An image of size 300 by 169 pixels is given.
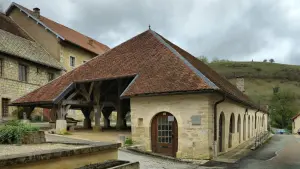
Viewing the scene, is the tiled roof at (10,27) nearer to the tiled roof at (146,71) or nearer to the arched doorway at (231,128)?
the tiled roof at (146,71)

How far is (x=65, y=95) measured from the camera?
62.5 feet

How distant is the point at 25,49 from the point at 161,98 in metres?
17.3

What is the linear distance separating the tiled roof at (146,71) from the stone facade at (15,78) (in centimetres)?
568

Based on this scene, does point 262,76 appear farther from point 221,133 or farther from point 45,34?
point 221,133

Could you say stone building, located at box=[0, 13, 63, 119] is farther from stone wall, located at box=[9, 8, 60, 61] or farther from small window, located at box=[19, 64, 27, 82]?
stone wall, located at box=[9, 8, 60, 61]

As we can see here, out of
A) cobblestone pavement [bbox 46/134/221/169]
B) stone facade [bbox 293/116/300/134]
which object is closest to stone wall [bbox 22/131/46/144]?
cobblestone pavement [bbox 46/134/221/169]

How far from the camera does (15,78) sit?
2589cm

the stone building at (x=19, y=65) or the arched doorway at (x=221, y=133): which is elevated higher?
the stone building at (x=19, y=65)

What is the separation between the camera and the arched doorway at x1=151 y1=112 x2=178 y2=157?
1502 cm

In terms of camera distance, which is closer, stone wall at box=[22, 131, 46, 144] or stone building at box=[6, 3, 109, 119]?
stone wall at box=[22, 131, 46, 144]

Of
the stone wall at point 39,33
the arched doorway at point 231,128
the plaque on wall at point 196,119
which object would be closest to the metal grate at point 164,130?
the plaque on wall at point 196,119

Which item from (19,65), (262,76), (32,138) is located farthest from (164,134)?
(262,76)

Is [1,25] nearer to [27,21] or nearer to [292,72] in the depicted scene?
[27,21]

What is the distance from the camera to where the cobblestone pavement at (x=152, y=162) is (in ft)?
38.3
